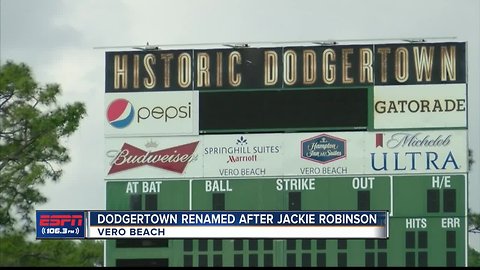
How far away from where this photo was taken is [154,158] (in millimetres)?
45500

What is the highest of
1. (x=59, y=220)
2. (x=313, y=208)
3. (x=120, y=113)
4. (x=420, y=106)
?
(x=420, y=106)

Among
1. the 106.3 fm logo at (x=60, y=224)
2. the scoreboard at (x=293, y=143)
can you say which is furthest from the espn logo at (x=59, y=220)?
the scoreboard at (x=293, y=143)

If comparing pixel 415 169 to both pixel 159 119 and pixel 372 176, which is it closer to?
pixel 372 176

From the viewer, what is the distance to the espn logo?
1844 inches

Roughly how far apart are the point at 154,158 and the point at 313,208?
152 inches

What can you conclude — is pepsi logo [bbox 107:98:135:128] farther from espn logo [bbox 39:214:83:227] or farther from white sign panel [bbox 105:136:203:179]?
espn logo [bbox 39:214:83:227]

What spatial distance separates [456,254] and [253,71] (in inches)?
240

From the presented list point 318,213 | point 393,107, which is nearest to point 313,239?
point 318,213

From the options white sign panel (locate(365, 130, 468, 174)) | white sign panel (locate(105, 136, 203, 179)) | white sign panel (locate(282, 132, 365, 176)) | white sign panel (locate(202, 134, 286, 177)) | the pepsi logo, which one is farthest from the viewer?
the pepsi logo

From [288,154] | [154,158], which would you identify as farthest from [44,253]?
[288,154]

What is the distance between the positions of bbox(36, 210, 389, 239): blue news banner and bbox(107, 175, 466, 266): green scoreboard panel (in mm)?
172

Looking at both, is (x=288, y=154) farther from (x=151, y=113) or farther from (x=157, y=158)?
(x=151, y=113)

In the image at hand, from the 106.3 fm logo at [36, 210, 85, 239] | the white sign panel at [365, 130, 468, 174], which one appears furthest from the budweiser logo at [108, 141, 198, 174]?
the white sign panel at [365, 130, 468, 174]

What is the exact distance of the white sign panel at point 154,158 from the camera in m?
45.3
